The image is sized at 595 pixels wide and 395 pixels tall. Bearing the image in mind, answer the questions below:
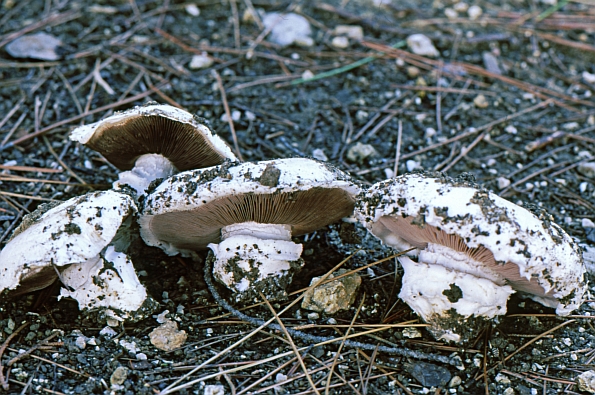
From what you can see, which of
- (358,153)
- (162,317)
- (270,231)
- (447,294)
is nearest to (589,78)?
(358,153)

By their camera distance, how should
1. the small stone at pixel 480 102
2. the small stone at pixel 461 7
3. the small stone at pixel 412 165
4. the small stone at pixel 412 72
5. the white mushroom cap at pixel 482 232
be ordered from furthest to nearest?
the small stone at pixel 461 7 < the small stone at pixel 412 72 < the small stone at pixel 480 102 < the small stone at pixel 412 165 < the white mushroom cap at pixel 482 232

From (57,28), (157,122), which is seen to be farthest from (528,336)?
(57,28)

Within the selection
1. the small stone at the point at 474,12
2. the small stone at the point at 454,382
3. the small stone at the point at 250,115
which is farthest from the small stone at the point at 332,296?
the small stone at the point at 474,12

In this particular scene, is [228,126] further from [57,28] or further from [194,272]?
[57,28]

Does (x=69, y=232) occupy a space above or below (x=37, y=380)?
above

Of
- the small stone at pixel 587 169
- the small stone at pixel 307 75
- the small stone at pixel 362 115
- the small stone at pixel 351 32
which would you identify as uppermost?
the small stone at pixel 351 32

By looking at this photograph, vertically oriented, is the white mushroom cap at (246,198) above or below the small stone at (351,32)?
above

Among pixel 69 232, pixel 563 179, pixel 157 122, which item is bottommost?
pixel 563 179

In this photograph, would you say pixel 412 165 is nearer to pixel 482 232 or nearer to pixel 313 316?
pixel 313 316

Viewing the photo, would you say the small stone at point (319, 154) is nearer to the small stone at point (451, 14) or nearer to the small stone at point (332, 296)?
the small stone at point (332, 296)

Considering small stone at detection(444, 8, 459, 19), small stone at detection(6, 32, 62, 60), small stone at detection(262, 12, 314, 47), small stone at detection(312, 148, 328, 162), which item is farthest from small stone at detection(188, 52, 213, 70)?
small stone at detection(444, 8, 459, 19)
